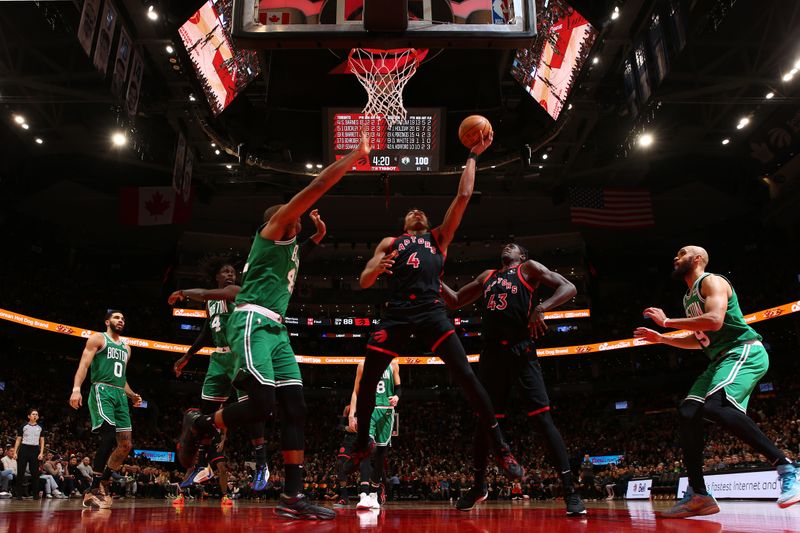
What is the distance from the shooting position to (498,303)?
575cm

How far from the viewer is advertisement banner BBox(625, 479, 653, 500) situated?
1849cm

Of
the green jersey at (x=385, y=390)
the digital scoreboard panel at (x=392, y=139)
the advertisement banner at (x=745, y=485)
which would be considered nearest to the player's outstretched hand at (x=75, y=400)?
the green jersey at (x=385, y=390)

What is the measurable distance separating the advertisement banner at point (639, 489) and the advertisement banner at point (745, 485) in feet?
13.6

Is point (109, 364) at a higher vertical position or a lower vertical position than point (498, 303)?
lower

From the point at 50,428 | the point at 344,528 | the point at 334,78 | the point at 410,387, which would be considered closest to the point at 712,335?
the point at 344,528

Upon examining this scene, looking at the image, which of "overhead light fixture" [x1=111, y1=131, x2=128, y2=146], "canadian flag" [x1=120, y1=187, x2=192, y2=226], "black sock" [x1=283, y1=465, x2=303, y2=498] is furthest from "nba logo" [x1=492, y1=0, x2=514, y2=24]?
"canadian flag" [x1=120, y1=187, x2=192, y2=226]

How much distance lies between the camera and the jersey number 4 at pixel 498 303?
573 cm

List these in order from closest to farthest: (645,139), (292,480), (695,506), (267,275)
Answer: (292,480)
(695,506)
(267,275)
(645,139)

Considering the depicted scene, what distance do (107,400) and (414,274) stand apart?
4.59m

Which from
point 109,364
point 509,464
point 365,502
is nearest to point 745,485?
point 365,502

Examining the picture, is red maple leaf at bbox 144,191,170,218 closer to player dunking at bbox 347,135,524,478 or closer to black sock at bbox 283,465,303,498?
player dunking at bbox 347,135,524,478

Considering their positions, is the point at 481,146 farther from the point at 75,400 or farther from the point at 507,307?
the point at 75,400

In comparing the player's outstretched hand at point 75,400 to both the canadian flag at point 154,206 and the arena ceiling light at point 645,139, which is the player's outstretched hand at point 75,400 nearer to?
the canadian flag at point 154,206

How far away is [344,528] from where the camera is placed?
3635mm
